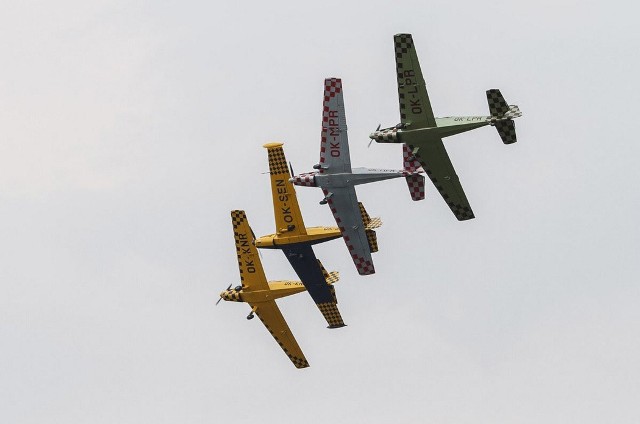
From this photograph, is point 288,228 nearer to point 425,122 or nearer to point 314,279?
point 314,279

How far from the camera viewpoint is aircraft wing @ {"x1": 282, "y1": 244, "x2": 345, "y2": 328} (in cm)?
10750

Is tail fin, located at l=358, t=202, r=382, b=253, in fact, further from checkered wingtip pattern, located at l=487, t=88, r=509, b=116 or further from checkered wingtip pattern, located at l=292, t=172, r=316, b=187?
checkered wingtip pattern, located at l=487, t=88, r=509, b=116

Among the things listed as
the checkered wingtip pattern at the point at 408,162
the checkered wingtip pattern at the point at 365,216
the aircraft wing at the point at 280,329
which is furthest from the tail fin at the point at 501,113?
the aircraft wing at the point at 280,329

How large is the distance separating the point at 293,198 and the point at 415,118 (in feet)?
26.2

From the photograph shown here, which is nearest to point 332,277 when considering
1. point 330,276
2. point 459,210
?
point 330,276

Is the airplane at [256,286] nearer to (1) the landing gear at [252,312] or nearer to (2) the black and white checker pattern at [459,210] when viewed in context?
(1) the landing gear at [252,312]

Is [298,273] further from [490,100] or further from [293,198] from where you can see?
[490,100]

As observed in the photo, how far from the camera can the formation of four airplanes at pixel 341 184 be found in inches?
4008

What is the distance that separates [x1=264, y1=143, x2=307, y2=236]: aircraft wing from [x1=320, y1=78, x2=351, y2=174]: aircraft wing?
2.98 metres

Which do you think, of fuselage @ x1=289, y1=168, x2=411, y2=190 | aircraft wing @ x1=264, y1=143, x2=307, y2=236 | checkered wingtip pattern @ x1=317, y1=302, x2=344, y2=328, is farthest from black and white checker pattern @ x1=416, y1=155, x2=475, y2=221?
checkered wingtip pattern @ x1=317, y1=302, x2=344, y2=328

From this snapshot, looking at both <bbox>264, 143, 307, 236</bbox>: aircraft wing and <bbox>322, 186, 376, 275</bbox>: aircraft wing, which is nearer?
<bbox>322, 186, 376, 275</bbox>: aircraft wing

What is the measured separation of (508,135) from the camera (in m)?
102

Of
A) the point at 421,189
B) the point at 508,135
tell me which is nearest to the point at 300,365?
the point at 421,189

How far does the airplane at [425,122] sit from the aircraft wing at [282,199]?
498 cm
